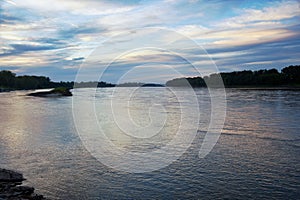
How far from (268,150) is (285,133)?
562 cm

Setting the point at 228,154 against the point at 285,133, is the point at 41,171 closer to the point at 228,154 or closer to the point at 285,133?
the point at 228,154

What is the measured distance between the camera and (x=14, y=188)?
989cm

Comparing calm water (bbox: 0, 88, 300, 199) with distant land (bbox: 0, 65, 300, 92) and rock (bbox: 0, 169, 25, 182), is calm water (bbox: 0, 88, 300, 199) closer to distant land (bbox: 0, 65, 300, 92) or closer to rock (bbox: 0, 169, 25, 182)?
rock (bbox: 0, 169, 25, 182)

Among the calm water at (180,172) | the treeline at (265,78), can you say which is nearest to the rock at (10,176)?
the calm water at (180,172)

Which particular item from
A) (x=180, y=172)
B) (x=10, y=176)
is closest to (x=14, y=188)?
(x=10, y=176)

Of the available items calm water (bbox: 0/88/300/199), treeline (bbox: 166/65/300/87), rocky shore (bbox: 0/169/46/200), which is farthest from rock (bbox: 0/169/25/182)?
treeline (bbox: 166/65/300/87)

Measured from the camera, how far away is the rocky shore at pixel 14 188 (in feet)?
30.0

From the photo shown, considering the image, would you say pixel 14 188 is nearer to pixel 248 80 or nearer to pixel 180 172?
pixel 180 172

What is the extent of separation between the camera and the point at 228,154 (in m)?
15.2

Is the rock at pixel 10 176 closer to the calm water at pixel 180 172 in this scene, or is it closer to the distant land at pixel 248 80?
the calm water at pixel 180 172

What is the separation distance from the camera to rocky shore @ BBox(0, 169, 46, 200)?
9.13 meters

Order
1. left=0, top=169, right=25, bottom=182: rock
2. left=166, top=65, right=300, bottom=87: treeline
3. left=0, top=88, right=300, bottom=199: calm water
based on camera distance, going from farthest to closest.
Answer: left=166, top=65, right=300, bottom=87: treeline, left=0, top=169, right=25, bottom=182: rock, left=0, top=88, right=300, bottom=199: calm water

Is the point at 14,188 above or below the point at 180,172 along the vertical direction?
above

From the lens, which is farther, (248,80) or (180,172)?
(248,80)
